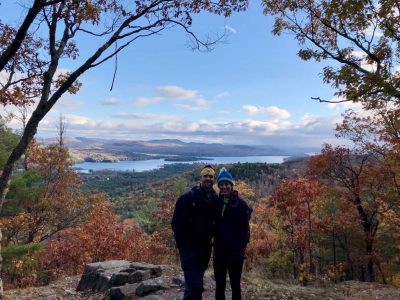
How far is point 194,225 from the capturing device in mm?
5223

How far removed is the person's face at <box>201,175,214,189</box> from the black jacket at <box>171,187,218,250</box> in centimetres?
7

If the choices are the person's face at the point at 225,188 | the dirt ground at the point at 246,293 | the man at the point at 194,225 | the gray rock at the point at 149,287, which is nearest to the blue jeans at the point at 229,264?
the man at the point at 194,225

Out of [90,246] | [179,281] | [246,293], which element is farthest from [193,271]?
[90,246]

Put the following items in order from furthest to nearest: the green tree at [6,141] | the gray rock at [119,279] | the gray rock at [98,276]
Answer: the green tree at [6,141]
the gray rock at [98,276]
the gray rock at [119,279]

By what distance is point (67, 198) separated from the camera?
2631cm

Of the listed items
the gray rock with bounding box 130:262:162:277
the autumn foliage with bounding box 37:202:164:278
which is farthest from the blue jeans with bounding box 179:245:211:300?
the autumn foliage with bounding box 37:202:164:278

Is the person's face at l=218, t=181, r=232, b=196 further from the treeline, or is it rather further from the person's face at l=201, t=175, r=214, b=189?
the treeline

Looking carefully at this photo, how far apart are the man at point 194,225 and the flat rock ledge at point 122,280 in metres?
3.91

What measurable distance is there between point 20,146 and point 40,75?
412cm

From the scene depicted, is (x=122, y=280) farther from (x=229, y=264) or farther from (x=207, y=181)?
(x=207, y=181)

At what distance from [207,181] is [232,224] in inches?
28.8

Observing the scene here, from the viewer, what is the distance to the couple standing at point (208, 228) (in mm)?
5223

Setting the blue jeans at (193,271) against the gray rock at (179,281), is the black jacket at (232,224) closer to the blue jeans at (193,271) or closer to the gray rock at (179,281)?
the blue jeans at (193,271)

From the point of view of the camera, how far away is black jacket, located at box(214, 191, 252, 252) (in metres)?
5.32
